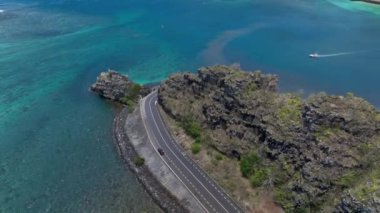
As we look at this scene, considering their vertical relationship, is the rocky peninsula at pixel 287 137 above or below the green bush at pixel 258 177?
above

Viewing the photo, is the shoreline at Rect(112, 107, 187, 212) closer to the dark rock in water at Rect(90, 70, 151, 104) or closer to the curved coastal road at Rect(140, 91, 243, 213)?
the curved coastal road at Rect(140, 91, 243, 213)

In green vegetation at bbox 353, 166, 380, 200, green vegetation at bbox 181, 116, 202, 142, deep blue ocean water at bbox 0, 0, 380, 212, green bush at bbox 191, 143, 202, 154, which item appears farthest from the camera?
green vegetation at bbox 181, 116, 202, 142

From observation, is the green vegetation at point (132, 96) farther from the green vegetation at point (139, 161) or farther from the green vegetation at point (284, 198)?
the green vegetation at point (284, 198)

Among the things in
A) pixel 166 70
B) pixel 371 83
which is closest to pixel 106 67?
pixel 166 70

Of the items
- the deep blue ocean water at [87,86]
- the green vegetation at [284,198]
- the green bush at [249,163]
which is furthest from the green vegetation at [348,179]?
the deep blue ocean water at [87,86]

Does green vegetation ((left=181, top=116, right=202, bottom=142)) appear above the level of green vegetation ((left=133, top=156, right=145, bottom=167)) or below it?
above

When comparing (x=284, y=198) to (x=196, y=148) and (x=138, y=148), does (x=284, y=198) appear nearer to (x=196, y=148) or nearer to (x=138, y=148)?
(x=196, y=148)

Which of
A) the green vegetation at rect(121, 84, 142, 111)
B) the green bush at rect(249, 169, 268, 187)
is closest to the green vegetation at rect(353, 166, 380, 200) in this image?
the green bush at rect(249, 169, 268, 187)
